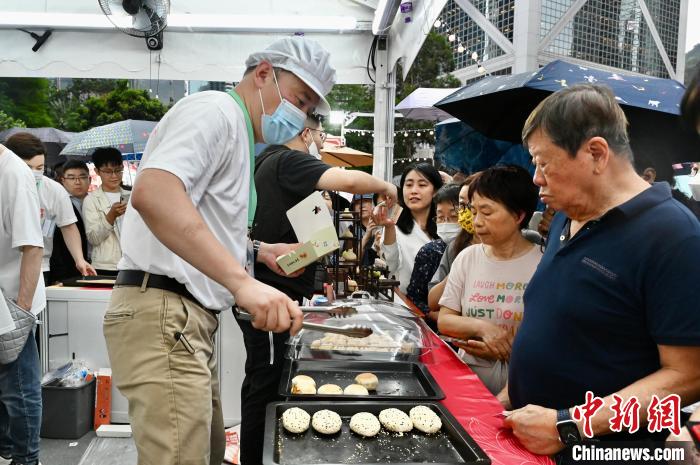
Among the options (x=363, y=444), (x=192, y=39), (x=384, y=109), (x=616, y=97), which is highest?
(x=192, y=39)

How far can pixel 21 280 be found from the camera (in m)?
2.39

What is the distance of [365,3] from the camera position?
198 inches

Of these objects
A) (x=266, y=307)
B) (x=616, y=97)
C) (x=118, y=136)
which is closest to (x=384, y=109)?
(x=118, y=136)

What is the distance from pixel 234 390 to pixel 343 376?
1821mm

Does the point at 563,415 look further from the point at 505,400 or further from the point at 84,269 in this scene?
the point at 84,269

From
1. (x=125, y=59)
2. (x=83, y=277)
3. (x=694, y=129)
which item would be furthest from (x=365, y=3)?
(x=694, y=129)

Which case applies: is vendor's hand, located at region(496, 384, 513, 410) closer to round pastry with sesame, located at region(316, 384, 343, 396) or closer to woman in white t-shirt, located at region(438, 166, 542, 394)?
woman in white t-shirt, located at region(438, 166, 542, 394)

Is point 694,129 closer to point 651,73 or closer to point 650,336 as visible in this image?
point 650,336

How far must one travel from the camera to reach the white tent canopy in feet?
16.6

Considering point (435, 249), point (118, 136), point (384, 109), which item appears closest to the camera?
point (435, 249)

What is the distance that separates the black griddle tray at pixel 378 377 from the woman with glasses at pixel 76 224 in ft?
10.1

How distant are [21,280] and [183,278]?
1550 mm

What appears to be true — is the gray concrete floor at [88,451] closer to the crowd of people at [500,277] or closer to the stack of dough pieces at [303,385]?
the crowd of people at [500,277]

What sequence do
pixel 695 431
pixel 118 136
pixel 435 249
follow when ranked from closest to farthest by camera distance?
pixel 695 431 < pixel 435 249 < pixel 118 136
